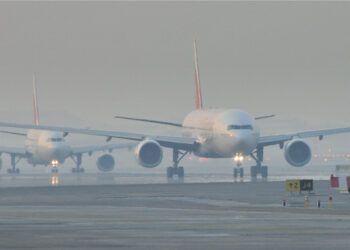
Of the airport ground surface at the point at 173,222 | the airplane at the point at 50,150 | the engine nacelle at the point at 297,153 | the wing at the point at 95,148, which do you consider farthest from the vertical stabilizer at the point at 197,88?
the airport ground surface at the point at 173,222

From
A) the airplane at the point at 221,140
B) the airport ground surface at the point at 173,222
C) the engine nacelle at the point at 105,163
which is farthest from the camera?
the engine nacelle at the point at 105,163

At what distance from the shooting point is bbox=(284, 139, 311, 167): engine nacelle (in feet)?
239

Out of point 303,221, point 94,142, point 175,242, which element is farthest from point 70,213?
point 94,142

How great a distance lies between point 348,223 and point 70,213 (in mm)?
9875

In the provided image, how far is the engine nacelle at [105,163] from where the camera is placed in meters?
113

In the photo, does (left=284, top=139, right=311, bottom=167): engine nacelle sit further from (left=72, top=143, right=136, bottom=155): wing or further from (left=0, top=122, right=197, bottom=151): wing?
(left=72, top=143, right=136, bottom=155): wing

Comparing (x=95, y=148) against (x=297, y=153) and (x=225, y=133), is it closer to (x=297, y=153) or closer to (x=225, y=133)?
(x=225, y=133)

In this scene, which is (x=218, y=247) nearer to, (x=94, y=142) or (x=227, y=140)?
(x=227, y=140)

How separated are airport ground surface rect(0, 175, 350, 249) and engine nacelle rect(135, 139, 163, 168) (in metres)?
26.8

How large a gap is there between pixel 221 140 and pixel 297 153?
6188 millimetres

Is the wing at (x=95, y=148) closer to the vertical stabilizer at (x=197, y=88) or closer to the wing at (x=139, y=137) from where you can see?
the vertical stabilizer at (x=197, y=88)

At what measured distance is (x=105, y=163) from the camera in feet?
371

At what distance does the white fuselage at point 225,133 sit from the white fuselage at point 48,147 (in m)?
31.6

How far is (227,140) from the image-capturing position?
239 ft
